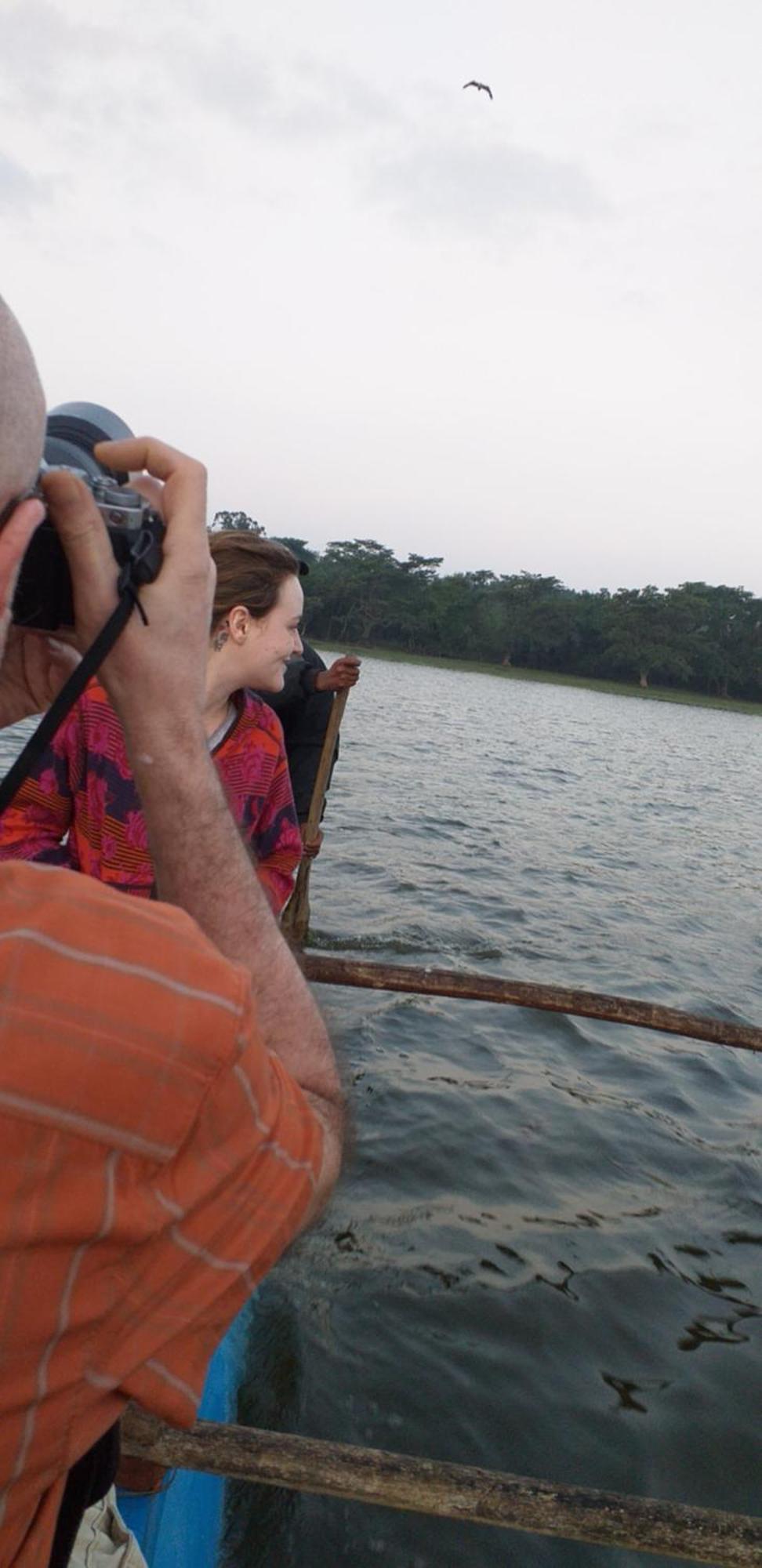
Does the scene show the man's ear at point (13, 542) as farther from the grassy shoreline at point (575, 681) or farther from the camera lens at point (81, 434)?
the grassy shoreline at point (575, 681)

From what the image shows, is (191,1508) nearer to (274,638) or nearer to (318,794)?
(274,638)

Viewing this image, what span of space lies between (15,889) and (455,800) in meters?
18.6

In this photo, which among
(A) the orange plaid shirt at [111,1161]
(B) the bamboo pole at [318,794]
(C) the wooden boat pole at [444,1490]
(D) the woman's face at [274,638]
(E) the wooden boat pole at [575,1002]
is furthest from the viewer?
(B) the bamboo pole at [318,794]

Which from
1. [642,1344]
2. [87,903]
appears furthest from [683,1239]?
[87,903]

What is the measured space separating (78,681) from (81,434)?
0.45 meters

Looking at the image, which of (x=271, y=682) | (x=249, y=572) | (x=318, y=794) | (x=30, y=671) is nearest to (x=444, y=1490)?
(x=30, y=671)

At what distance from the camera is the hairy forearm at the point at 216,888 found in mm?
1131

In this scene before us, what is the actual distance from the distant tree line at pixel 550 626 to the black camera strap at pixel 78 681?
85.4 meters

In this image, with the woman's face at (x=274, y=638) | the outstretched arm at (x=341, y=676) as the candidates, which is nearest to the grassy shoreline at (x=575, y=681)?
the outstretched arm at (x=341, y=676)

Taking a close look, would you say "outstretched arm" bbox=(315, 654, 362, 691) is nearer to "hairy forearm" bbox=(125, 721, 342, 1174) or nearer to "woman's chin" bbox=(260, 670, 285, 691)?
"woman's chin" bbox=(260, 670, 285, 691)

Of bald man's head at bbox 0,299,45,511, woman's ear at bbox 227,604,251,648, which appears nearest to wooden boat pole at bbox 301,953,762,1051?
woman's ear at bbox 227,604,251,648

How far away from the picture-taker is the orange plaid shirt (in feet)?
2.50

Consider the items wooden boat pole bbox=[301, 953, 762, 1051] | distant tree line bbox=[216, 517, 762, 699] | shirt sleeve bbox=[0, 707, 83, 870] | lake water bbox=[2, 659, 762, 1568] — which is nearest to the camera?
shirt sleeve bbox=[0, 707, 83, 870]

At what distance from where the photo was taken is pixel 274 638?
11.6 feet
